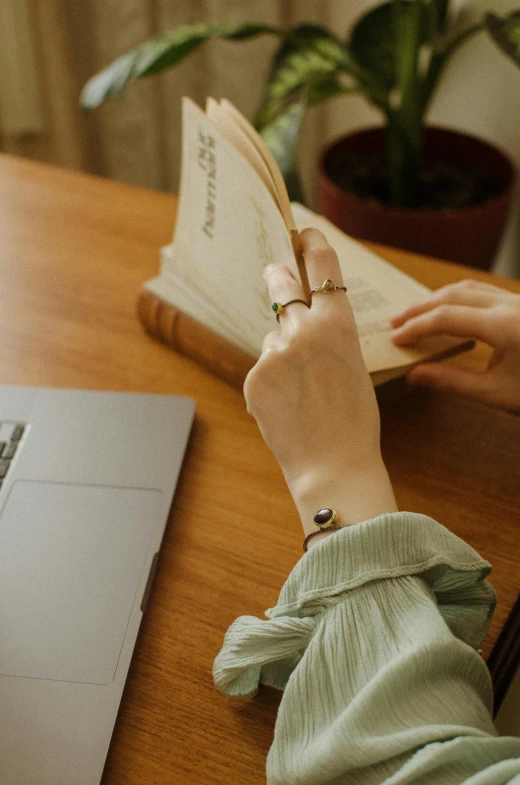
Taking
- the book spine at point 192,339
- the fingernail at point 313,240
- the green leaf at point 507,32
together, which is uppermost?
the green leaf at point 507,32

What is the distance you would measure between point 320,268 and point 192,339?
0.66ft

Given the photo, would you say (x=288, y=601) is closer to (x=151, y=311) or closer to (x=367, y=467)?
(x=367, y=467)

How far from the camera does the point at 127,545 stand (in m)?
0.59

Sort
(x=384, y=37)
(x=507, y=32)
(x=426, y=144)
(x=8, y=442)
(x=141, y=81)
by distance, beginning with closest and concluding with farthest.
Answer: (x=8, y=442) < (x=507, y=32) < (x=384, y=37) < (x=426, y=144) < (x=141, y=81)

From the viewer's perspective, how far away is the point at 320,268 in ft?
2.01

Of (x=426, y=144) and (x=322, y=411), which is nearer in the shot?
(x=322, y=411)

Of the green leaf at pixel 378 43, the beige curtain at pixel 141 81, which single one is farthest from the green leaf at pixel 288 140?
the beige curtain at pixel 141 81

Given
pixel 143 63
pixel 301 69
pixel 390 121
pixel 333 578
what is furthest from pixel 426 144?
pixel 333 578

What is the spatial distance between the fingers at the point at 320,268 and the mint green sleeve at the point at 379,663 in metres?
0.18

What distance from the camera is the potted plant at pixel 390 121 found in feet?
4.12

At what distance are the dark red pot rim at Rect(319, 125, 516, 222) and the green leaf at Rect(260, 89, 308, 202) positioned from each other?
0.22m

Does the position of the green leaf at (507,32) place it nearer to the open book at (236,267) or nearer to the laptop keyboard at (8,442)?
the open book at (236,267)

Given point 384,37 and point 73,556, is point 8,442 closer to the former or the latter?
point 73,556

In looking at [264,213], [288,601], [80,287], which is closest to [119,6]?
[80,287]
